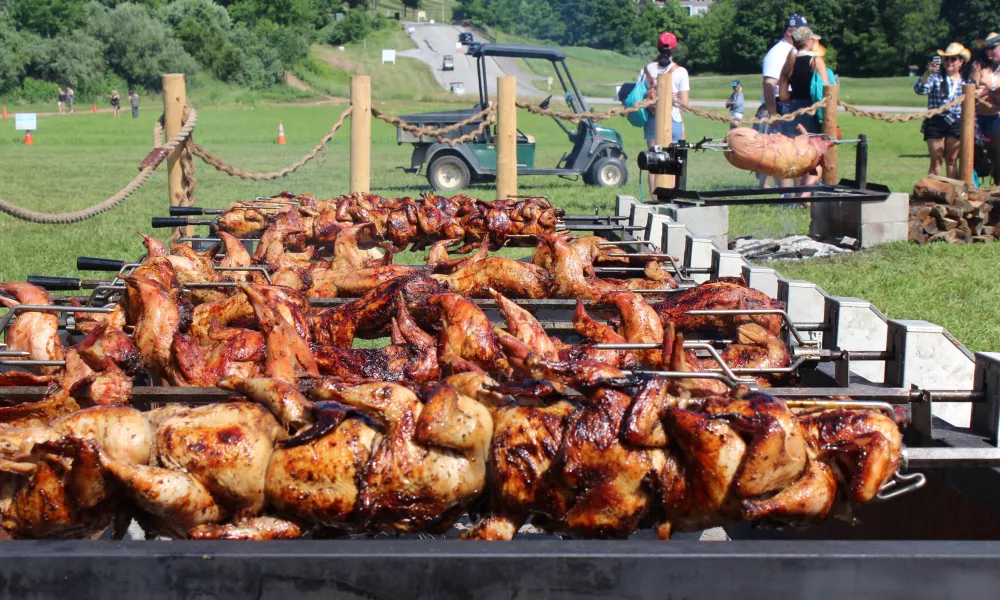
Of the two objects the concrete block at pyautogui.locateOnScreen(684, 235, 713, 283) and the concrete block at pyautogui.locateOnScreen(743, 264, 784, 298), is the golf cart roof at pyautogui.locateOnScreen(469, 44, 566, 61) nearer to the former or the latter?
the concrete block at pyautogui.locateOnScreen(684, 235, 713, 283)

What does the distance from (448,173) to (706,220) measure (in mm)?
9562

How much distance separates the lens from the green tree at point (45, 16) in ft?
177

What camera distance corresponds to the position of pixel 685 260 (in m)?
5.31

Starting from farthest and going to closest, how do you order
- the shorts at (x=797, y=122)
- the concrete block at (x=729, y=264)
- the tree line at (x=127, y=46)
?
the tree line at (x=127, y=46)
the shorts at (x=797, y=122)
the concrete block at (x=729, y=264)

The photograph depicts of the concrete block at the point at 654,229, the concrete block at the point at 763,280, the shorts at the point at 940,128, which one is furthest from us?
the shorts at the point at 940,128

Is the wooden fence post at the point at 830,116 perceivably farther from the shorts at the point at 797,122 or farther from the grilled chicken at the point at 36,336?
the grilled chicken at the point at 36,336

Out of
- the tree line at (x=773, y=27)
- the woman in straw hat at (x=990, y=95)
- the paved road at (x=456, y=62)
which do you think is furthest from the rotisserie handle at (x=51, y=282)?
the tree line at (x=773, y=27)

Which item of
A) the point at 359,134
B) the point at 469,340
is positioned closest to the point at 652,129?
the point at 359,134

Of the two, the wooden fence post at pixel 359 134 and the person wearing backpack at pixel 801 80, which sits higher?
the person wearing backpack at pixel 801 80

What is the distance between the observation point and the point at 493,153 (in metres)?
17.8

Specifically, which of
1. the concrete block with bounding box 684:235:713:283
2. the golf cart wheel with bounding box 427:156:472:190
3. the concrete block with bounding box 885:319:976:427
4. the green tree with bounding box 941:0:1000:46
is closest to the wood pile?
the concrete block with bounding box 684:235:713:283

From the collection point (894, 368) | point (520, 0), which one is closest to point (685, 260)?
point (894, 368)

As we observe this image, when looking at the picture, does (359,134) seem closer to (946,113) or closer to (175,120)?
(175,120)

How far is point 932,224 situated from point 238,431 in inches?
406
